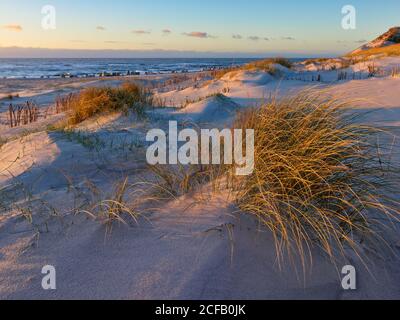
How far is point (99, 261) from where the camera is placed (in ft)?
6.63

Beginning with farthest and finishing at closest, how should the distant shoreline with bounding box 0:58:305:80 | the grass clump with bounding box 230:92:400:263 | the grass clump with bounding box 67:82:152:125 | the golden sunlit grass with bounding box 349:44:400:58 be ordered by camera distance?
1. the distant shoreline with bounding box 0:58:305:80
2. the golden sunlit grass with bounding box 349:44:400:58
3. the grass clump with bounding box 67:82:152:125
4. the grass clump with bounding box 230:92:400:263

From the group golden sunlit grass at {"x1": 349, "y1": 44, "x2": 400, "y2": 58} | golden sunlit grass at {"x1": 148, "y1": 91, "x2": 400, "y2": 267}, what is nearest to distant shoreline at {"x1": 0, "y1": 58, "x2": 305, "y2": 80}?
golden sunlit grass at {"x1": 349, "y1": 44, "x2": 400, "y2": 58}

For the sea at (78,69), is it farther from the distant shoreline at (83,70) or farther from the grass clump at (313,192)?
the grass clump at (313,192)

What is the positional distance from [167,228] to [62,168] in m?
1.63

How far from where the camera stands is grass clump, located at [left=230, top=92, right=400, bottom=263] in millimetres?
2129

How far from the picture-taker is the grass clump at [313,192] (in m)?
2.13

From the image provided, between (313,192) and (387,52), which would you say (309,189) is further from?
(387,52)

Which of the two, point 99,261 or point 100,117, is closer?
point 99,261

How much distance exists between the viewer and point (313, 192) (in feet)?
7.63

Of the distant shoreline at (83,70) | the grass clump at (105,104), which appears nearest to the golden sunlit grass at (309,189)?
the grass clump at (105,104)

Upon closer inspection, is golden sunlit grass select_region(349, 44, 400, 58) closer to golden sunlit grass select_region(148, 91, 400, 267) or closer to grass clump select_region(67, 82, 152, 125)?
grass clump select_region(67, 82, 152, 125)
